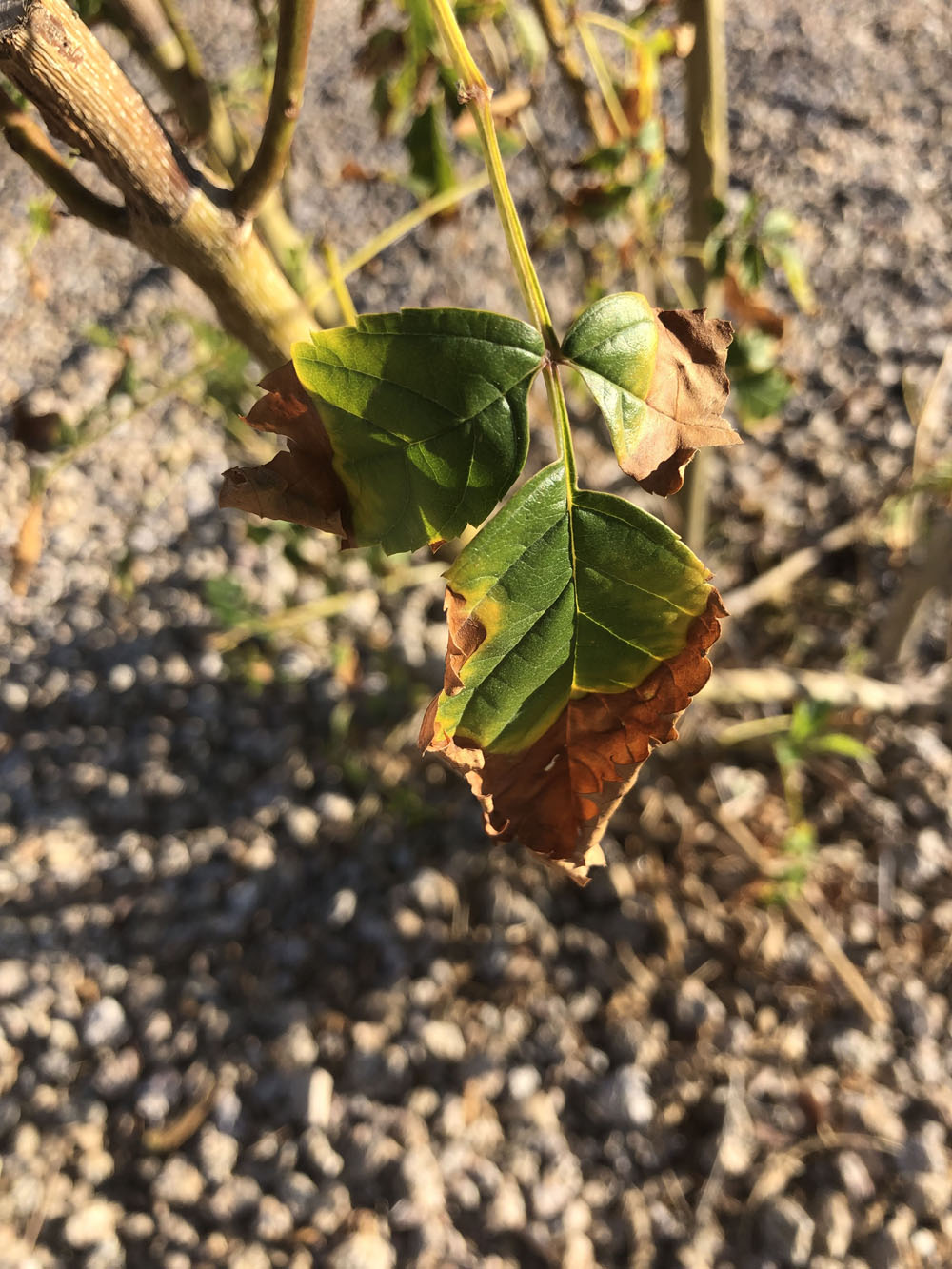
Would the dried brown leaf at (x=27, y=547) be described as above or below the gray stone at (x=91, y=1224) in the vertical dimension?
above

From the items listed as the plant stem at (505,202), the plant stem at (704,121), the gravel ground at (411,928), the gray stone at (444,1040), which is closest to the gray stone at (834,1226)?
the gravel ground at (411,928)

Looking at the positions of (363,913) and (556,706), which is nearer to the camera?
(556,706)

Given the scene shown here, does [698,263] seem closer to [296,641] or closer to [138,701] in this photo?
[296,641]

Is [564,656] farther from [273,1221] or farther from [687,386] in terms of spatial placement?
[273,1221]

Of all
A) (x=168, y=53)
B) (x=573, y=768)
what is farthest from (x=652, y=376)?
(x=168, y=53)

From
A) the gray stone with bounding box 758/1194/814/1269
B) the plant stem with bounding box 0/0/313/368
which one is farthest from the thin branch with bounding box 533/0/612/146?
the gray stone with bounding box 758/1194/814/1269

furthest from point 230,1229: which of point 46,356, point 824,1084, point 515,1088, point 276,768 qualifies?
point 46,356

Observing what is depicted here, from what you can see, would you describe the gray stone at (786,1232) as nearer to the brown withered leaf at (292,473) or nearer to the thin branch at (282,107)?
the brown withered leaf at (292,473)
